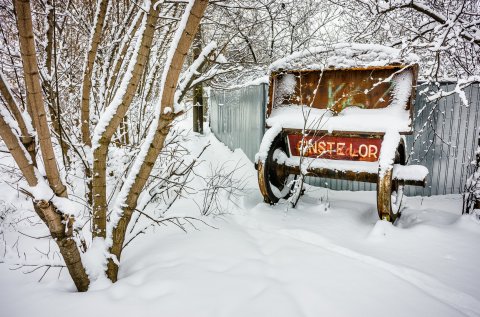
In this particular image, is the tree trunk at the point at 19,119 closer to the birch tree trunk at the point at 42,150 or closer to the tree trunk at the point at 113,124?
the birch tree trunk at the point at 42,150

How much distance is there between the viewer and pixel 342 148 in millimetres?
4297

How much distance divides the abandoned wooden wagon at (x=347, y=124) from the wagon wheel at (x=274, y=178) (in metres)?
0.01

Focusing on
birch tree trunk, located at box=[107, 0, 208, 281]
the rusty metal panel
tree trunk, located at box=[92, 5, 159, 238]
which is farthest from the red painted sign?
tree trunk, located at box=[92, 5, 159, 238]

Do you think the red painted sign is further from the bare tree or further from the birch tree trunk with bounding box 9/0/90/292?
the birch tree trunk with bounding box 9/0/90/292

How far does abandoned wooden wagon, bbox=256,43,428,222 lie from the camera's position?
3738 mm

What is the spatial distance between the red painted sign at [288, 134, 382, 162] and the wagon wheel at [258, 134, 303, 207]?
458 millimetres

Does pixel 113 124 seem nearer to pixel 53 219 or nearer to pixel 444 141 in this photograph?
pixel 53 219

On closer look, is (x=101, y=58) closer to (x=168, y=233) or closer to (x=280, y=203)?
(x=168, y=233)

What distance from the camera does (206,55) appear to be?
8.58 feet

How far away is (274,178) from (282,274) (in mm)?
2458

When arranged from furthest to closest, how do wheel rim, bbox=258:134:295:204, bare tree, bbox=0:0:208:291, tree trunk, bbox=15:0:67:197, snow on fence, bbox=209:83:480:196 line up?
snow on fence, bbox=209:83:480:196
wheel rim, bbox=258:134:295:204
bare tree, bbox=0:0:208:291
tree trunk, bbox=15:0:67:197

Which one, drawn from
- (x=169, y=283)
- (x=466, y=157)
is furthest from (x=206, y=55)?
(x=466, y=157)

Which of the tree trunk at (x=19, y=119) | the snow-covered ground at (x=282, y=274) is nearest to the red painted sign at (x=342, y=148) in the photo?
the snow-covered ground at (x=282, y=274)

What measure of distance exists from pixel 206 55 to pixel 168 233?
76.7 inches
